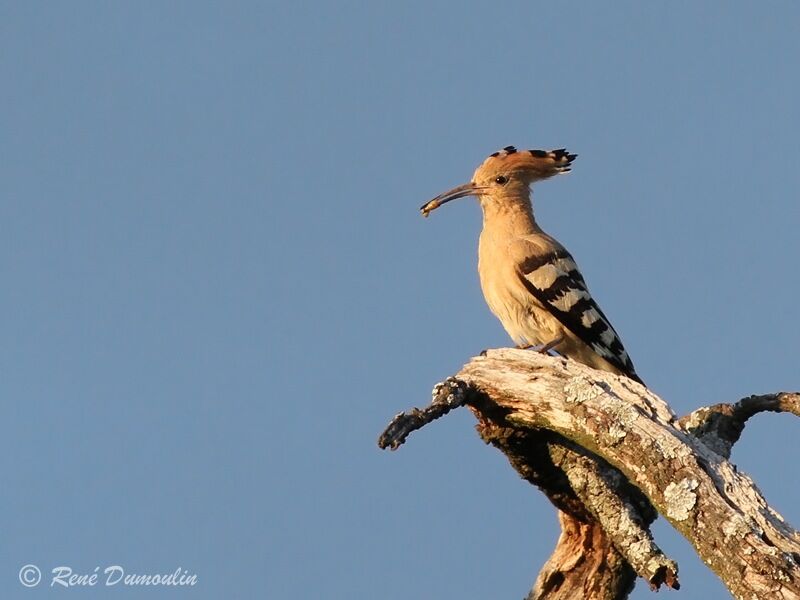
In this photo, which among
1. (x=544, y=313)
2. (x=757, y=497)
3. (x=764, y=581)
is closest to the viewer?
(x=764, y=581)

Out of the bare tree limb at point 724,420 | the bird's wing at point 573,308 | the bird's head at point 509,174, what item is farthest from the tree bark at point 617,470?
the bird's head at point 509,174

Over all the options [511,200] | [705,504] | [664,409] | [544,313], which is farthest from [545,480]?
[511,200]

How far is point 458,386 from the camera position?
14.5 ft

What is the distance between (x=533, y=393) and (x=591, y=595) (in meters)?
0.74

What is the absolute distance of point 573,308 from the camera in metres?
6.11

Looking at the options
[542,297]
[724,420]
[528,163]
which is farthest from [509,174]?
[724,420]

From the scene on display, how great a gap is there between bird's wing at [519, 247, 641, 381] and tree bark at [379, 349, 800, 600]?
1389mm

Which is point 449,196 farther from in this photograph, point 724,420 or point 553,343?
point 724,420

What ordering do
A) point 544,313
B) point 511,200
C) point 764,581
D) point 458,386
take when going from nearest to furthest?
point 764,581, point 458,386, point 544,313, point 511,200

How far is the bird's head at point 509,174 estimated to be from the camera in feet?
22.2

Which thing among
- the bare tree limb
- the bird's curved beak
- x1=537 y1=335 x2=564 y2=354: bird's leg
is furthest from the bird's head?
A: the bare tree limb

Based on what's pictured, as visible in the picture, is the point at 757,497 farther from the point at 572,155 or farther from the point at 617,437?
the point at 572,155

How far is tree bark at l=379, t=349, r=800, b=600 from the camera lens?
361cm

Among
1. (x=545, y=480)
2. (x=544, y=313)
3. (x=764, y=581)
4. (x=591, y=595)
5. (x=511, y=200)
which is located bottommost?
(x=764, y=581)
